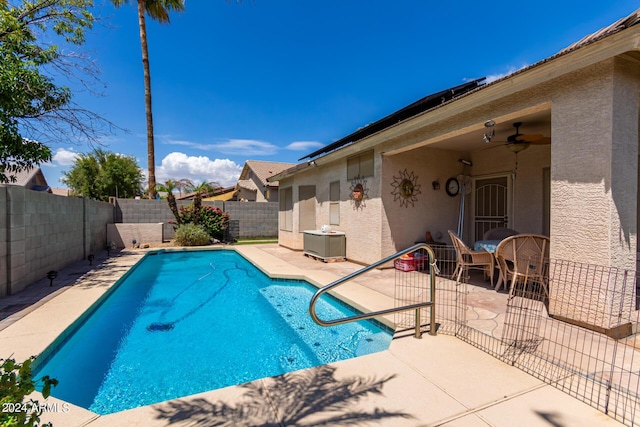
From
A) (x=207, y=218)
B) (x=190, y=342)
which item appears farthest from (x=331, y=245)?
(x=207, y=218)

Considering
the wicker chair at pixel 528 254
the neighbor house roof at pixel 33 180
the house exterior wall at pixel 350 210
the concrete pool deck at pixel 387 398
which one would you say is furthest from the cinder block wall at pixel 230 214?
the wicker chair at pixel 528 254

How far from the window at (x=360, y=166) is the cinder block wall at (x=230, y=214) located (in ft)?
32.1

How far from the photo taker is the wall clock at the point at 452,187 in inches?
349

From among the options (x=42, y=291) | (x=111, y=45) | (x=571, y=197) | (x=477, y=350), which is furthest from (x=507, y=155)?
(x=42, y=291)

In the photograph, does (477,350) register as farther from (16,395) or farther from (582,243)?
(16,395)

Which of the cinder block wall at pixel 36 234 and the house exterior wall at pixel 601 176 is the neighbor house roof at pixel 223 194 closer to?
the cinder block wall at pixel 36 234

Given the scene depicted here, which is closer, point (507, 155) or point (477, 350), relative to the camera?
point (477, 350)

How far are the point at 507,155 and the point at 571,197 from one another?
4.49m

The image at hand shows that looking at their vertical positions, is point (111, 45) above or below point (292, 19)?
below

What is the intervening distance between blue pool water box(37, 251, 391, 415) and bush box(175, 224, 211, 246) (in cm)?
639

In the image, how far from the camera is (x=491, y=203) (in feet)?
27.9

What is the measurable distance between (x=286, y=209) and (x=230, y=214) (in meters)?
4.99

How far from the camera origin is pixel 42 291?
20.4ft

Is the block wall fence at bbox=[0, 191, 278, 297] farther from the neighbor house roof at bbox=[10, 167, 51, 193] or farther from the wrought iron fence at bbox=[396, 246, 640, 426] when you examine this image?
the neighbor house roof at bbox=[10, 167, 51, 193]
